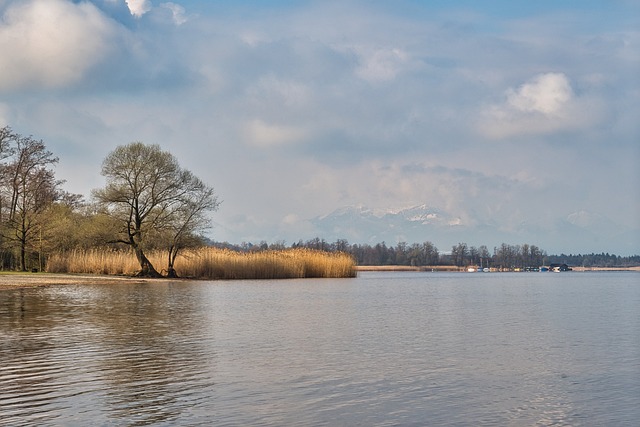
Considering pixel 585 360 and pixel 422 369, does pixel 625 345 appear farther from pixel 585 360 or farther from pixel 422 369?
pixel 422 369

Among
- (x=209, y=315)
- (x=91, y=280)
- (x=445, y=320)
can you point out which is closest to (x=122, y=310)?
(x=209, y=315)

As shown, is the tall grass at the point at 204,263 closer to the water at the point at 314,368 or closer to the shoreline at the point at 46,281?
the shoreline at the point at 46,281

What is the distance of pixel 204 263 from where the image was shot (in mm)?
56844

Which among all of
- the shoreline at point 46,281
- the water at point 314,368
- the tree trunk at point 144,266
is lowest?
the water at point 314,368

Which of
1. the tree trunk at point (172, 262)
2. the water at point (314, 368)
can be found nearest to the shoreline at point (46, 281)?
the tree trunk at point (172, 262)

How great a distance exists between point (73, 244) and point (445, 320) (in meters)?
43.0

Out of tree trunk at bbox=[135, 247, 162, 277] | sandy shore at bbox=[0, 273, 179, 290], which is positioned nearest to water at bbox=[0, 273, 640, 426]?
sandy shore at bbox=[0, 273, 179, 290]

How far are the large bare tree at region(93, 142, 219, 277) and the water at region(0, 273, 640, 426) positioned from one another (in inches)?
1238

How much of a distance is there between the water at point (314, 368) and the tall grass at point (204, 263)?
108 feet

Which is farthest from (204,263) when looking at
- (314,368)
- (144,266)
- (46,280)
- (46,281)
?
(314,368)

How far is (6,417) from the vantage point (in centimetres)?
845

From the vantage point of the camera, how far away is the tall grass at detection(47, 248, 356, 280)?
184 feet

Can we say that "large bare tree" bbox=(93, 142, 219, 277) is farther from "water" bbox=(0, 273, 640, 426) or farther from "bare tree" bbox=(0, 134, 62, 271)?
"water" bbox=(0, 273, 640, 426)

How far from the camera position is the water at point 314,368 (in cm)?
910
